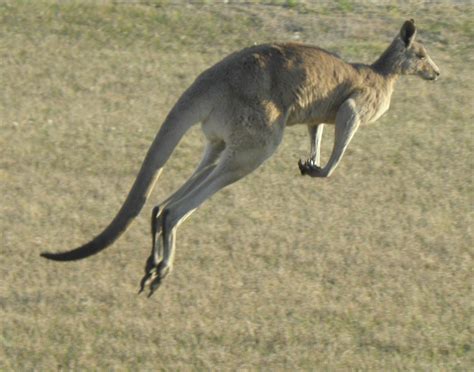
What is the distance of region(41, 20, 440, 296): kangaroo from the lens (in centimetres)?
687

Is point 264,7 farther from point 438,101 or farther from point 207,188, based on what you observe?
point 207,188

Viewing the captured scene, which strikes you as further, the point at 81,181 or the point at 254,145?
the point at 81,181

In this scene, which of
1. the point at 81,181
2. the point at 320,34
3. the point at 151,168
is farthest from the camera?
the point at 320,34

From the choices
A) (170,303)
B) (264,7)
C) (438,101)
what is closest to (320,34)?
(264,7)

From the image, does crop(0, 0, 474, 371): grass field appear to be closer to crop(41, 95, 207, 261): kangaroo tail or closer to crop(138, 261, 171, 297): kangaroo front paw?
crop(138, 261, 171, 297): kangaroo front paw

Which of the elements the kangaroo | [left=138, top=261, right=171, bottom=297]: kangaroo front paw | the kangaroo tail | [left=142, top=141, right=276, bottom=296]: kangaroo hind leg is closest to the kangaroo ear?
the kangaroo

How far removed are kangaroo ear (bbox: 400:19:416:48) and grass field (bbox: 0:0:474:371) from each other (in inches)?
68.5

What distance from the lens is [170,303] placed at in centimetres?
811

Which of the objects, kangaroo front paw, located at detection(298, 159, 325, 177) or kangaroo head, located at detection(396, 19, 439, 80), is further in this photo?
kangaroo head, located at detection(396, 19, 439, 80)

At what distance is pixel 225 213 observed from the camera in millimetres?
9406

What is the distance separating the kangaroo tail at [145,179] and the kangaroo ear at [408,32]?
1576 mm

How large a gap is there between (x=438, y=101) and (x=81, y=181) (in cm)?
376

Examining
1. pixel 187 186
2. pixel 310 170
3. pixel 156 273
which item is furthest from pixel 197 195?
pixel 310 170

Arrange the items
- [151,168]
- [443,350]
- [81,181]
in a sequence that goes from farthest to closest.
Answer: [81,181]
[443,350]
[151,168]
